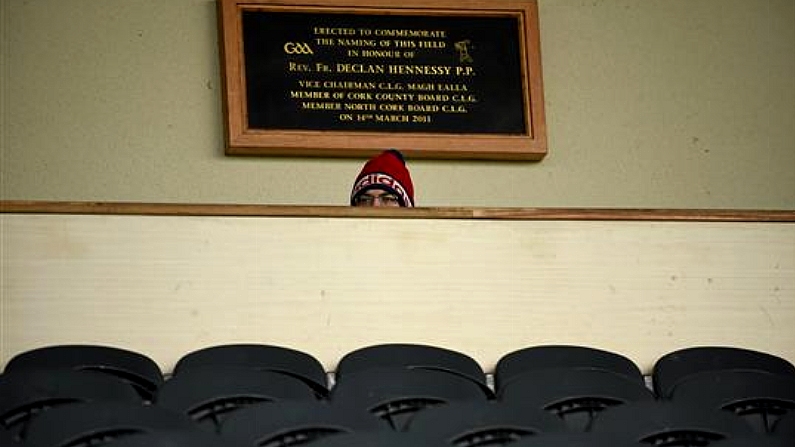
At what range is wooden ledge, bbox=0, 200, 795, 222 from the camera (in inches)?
150

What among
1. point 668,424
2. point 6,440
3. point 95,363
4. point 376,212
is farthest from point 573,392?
point 6,440

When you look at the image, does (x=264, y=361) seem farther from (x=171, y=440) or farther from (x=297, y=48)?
(x=297, y=48)

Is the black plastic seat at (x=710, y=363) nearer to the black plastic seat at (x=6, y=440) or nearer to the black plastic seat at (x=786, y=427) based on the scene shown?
the black plastic seat at (x=786, y=427)

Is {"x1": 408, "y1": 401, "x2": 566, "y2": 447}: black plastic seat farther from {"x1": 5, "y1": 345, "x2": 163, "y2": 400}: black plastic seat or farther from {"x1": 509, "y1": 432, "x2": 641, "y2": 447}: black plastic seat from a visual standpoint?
{"x1": 5, "y1": 345, "x2": 163, "y2": 400}: black plastic seat

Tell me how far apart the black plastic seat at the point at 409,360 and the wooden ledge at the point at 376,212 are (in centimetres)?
44

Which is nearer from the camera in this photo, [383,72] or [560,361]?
[560,361]

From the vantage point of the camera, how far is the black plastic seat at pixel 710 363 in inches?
147

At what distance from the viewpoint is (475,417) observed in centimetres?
308

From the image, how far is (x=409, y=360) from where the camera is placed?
3.59 m

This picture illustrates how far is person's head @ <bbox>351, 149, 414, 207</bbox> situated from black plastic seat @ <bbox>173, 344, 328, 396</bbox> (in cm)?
120

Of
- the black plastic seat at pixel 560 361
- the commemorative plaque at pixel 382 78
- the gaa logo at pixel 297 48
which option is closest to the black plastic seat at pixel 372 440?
the black plastic seat at pixel 560 361

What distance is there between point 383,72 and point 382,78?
0.02 metres

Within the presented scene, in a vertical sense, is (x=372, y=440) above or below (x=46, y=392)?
below

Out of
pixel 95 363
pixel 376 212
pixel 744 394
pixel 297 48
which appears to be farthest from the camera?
pixel 297 48
